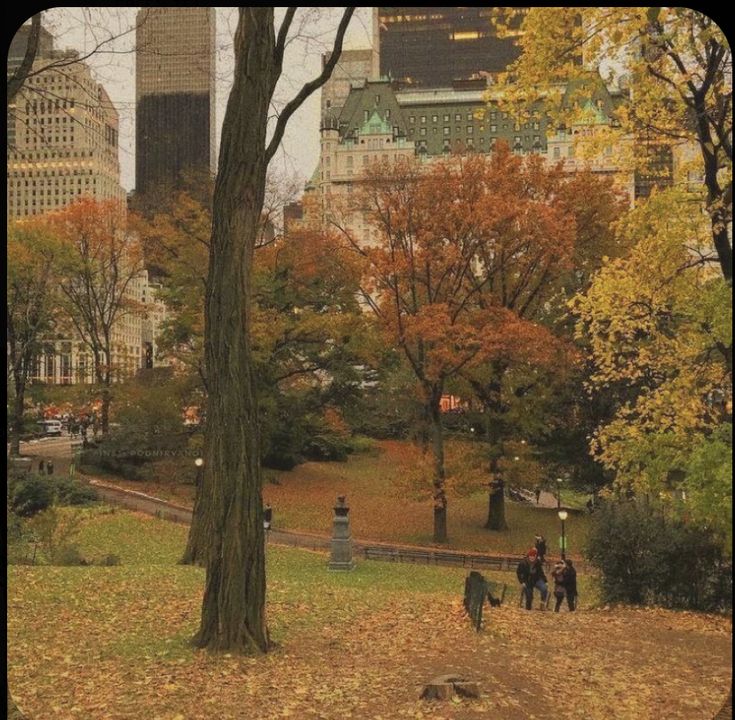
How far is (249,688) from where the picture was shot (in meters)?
5.97

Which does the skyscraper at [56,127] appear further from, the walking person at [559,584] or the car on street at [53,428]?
the car on street at [53,428]

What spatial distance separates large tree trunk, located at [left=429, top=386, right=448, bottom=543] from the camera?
19.9 metres

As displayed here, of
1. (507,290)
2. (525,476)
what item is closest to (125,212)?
(507,290)

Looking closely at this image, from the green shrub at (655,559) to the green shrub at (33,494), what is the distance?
13.6 metres

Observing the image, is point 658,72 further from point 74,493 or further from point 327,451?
point 327,451

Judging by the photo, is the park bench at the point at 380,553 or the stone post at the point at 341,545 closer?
the stone post at the point at 341,545

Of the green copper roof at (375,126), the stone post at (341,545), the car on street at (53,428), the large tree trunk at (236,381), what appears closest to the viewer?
the large tree trunk at (236,381)

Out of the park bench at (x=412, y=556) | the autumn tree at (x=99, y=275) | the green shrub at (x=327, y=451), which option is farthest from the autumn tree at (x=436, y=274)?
the autumn tree at (x=99, y=275)

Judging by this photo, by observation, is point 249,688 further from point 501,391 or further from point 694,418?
point 501,391

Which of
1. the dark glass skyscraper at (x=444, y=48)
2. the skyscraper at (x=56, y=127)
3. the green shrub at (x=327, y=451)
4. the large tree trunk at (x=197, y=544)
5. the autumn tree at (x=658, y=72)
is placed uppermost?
the dark glass skyscraper at (x=444, y=48)

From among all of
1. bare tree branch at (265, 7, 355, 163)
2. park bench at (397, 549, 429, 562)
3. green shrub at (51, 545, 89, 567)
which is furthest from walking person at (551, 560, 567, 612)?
green shrub at (51, 545, 89, 567)

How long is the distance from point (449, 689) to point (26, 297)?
2398 cm

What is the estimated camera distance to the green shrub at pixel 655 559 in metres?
8.67

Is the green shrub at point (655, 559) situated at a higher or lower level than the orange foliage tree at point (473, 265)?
lower
